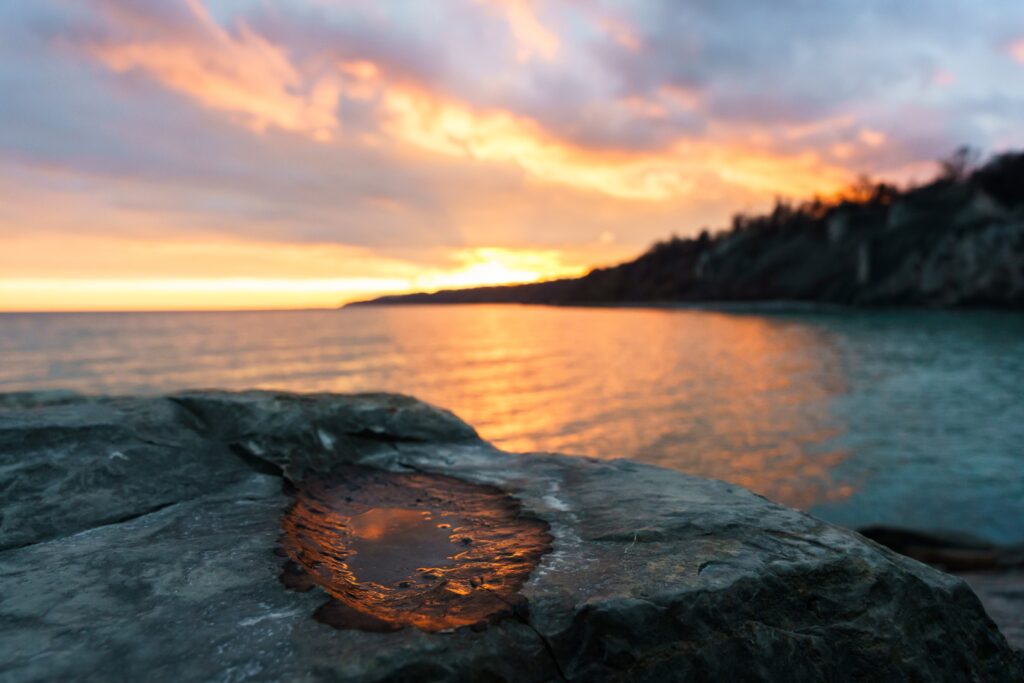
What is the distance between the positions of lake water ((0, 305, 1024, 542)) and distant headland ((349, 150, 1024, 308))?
27.9 meters

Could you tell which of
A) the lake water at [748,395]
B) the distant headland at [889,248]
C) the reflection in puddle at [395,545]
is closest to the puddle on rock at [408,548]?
the reflection in puddle at [395,545]

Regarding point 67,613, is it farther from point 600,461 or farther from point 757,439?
point 757,439

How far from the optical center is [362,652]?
6.50ft

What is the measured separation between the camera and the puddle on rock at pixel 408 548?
237 cm

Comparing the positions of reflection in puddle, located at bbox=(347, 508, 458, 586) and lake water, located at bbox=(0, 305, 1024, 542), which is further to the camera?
lake water, located at bbox=(0, 305, 1024, 542)

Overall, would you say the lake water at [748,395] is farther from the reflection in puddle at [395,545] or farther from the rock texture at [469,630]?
the reflection in puddle at [395,545]

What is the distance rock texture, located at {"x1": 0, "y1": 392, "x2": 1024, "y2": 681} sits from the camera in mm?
2025

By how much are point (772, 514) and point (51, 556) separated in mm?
3647

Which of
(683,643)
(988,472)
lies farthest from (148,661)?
(988,472)

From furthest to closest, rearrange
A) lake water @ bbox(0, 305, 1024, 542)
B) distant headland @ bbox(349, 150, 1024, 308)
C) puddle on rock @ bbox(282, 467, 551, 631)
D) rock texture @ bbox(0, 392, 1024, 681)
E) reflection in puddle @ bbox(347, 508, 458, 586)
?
distant headland @ bbox(349, 150, 1024, 308) → lake water @ bbox(0, 305, 1024, 542) → reflection in puddle @ bbox(347, 508, 458, 586) → puddle on rock @ bbox(282, 467, 551, 631) → rock texture @ bbox(0, 392, 1024, 681)

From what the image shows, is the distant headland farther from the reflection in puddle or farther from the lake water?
the reflection in puddle

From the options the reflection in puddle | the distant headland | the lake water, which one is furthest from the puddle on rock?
the distant headland

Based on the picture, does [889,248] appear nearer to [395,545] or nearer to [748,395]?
[748,395]

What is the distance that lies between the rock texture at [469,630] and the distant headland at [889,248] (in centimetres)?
9444
